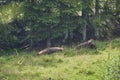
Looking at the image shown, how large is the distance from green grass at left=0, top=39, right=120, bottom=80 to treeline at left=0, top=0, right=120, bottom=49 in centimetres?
233

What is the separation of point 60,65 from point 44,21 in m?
7.69

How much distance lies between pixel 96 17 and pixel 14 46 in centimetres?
836

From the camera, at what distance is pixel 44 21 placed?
31.7 metres

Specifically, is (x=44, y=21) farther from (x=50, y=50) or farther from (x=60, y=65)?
(x=60, y=65)

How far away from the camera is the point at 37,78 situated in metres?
21.8

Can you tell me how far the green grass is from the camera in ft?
72.8

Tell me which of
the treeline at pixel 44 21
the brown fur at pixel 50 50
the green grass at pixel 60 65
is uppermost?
the treeline at pixel 44 21

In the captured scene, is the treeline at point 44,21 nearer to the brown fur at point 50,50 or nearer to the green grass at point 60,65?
the green grass at point 60,65

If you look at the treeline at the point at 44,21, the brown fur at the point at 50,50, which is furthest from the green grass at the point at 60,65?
the treeline at the point at 44,21

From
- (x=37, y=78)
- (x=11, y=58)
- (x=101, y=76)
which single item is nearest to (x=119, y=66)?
(x=101, y=76)

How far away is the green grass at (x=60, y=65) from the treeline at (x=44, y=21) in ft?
7.65

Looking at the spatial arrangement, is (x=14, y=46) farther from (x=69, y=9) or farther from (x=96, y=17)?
(x=96, y=17)

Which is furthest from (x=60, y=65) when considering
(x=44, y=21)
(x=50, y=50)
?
(x=44, y=21)

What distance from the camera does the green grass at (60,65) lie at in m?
22.2
